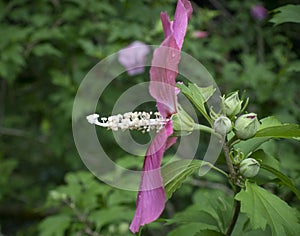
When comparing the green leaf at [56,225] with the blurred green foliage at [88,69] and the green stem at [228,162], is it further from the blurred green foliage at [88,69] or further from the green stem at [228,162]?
the green stem at [228,162]

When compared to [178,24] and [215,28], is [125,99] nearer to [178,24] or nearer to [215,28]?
[178,24]

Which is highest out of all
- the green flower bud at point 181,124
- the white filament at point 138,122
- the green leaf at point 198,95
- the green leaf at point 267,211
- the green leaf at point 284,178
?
the green leaf at point 198,95

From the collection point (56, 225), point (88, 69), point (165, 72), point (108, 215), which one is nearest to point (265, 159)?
point (165, 72)

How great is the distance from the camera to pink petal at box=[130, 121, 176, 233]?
0.82 metres

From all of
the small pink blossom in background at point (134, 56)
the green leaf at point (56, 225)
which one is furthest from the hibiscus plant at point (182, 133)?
the small pink blossom in background at point (134, 56)

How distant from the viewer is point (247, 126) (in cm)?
85

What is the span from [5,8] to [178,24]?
6.47ft

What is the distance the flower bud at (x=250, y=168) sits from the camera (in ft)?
2.86

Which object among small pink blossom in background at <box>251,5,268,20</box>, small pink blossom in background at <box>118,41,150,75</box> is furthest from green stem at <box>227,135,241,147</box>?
small pink blossom in background at <box>251,5,268,20</box>

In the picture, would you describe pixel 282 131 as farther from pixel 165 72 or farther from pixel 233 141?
pixel 165 72

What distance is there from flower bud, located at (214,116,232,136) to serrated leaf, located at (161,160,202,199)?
0.27 feet

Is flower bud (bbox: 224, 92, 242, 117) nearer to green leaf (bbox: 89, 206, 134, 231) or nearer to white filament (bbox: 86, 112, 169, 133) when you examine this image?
white filament (bbox: 86, 112, 169, 133)

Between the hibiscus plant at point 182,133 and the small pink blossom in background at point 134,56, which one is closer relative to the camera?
the hibiscus plant at point 182,133

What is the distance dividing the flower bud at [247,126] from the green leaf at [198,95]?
2.4 inches
